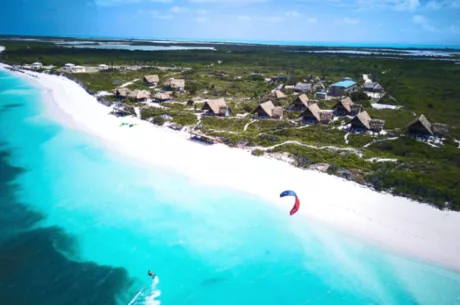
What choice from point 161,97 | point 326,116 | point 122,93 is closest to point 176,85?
point 161,97

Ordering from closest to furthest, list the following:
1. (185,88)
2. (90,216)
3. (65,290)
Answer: (65,290) → (90,216) → (185,88)

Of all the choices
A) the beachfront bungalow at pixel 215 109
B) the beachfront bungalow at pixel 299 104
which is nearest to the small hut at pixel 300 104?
the beachfront bungalow at pixel 299 104

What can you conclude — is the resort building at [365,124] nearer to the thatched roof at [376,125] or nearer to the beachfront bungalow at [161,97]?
the thatched roof at [376,125]

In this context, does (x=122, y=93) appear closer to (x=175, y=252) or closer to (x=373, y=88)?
(x=175, y=252)

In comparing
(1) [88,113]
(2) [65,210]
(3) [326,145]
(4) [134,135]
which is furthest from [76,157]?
(3) [326,145]

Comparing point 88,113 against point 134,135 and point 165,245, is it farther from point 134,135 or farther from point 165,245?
point 165,245

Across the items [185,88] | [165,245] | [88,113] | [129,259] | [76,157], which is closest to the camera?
[129,259]

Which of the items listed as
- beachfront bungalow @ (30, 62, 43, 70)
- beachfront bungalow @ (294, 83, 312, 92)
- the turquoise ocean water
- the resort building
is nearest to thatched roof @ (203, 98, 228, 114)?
the resort building
